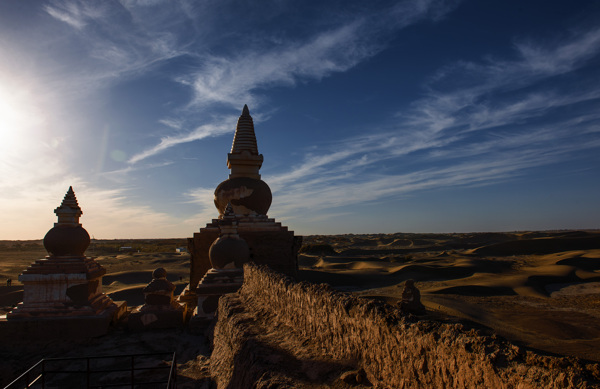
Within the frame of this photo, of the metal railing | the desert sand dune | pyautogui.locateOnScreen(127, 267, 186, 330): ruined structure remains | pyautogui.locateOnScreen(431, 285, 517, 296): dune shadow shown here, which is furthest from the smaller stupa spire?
pyautogui.locateOnScreen(431, 285, 517, 296): dune shadow

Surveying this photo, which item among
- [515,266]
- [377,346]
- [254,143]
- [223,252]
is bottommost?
[515,266]

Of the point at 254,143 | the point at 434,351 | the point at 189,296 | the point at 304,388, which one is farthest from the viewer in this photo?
the point at 254,143

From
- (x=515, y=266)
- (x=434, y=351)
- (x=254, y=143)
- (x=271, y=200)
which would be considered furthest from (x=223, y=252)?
(x=515, y=266)

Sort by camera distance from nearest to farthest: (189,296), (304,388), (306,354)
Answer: (304,388) < (306,354) < (189,296)

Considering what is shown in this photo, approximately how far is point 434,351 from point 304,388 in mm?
1414

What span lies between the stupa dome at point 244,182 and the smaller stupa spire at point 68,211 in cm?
460

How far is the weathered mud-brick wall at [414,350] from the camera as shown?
2.06 meters

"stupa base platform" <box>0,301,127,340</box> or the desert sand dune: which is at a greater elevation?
"stupa base platform" <box>0,301,127,340</box>

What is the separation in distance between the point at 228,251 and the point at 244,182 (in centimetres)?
383

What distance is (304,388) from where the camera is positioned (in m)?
3.41

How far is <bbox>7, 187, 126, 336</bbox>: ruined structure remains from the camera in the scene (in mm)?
8742

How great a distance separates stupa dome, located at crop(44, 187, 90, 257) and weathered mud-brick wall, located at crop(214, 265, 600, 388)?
7.30m

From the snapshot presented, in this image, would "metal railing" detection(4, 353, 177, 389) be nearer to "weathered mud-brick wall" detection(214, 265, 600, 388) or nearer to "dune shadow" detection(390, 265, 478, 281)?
"weathered mud-brick wall" detection(214, 265, 600, 388)

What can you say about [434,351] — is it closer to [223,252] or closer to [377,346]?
[377,346]
